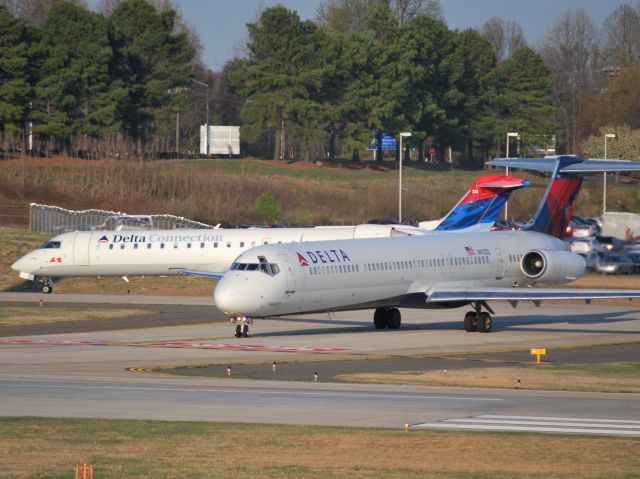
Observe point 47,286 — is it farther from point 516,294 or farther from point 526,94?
point 526,94

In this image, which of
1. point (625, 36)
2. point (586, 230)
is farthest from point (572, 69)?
point (586, 230)

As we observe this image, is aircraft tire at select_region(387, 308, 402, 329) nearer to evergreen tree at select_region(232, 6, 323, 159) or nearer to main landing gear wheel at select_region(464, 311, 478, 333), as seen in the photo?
main landing gear wheel at select_region(464, 311, 478, 333)

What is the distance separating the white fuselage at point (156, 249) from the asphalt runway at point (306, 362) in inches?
68.1

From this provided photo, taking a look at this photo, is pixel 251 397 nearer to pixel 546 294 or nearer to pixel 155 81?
pixel 546 294

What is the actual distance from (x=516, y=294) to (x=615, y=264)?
2463cm

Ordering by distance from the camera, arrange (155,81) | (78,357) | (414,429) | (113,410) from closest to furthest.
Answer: (414,429) → (113,410) → (78,357) → (155,81)

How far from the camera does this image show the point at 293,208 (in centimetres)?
9331

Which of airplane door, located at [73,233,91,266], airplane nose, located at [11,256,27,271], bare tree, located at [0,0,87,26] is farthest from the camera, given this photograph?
bare tree, located at [0,0,87,26]

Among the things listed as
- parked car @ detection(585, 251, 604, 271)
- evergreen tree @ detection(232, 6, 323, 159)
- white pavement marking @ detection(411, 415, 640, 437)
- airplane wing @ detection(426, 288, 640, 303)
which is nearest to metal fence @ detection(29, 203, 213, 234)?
parked car @ detection(585, 251, 604, 271)

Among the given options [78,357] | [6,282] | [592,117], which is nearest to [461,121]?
[592,117]

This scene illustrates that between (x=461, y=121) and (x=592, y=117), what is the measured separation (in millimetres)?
19116

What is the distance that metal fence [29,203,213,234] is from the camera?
66.6 meters

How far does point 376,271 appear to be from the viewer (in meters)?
37.5

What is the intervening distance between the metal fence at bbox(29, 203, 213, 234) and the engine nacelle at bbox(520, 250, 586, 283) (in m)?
28.2
